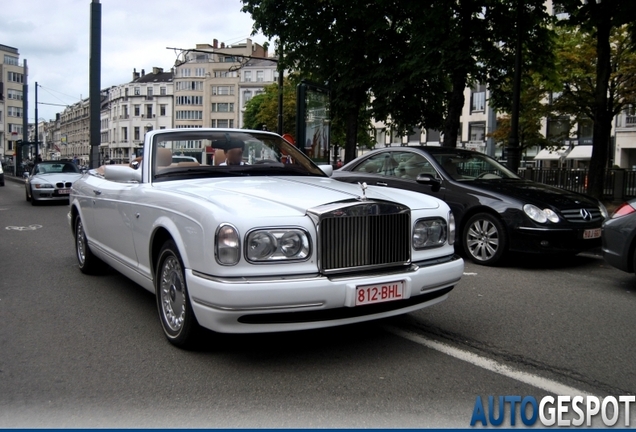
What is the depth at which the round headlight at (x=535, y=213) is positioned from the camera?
7.70 meters

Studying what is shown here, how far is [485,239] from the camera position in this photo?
813 cm

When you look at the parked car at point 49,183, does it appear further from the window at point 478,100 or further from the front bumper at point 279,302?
the window at point 478,100

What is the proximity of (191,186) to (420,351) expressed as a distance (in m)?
2.11

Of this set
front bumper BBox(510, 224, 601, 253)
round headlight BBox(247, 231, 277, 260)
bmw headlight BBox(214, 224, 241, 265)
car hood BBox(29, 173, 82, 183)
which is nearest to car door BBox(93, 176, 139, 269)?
bmw headlight BBox(214, 224, 241, 265)

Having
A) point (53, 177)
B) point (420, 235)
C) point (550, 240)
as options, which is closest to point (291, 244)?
point (420, 235)

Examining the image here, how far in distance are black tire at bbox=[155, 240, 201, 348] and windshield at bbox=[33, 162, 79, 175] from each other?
16804 mm

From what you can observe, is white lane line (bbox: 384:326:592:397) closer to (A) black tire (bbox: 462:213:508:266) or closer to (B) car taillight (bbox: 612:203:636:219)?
(B) car taillight (bbox: 612:203:636:219)

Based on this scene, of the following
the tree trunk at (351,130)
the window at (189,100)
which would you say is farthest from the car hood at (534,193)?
the window at (189,100)

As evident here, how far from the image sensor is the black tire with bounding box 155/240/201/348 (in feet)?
13.7

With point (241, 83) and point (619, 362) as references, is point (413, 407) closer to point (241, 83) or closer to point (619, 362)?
point (619, 362)

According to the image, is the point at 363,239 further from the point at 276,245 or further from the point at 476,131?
the point at 476,131

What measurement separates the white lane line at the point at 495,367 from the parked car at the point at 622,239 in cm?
307

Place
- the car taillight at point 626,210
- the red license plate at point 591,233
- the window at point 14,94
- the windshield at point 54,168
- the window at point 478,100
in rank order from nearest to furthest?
the car taillight at point 626,210 → the red license plate at point 591,233 → the windshield at point 54,168 → the window at point 478,100 → the window at point 14,94

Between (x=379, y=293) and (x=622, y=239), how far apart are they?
381 centimetres
